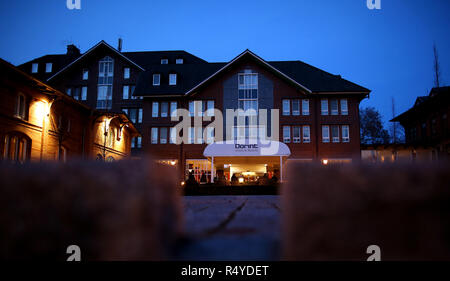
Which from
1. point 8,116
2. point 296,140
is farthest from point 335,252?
point 296,140

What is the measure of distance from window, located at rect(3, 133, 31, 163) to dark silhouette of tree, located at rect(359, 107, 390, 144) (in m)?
47.9

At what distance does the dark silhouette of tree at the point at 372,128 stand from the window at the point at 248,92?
28.3 m

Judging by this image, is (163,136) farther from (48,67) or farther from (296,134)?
(48,67)

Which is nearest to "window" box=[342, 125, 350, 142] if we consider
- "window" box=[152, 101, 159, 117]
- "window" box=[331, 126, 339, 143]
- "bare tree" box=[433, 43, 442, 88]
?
"window" box=[331, 126, 339, 143]

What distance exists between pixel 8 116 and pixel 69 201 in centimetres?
1525

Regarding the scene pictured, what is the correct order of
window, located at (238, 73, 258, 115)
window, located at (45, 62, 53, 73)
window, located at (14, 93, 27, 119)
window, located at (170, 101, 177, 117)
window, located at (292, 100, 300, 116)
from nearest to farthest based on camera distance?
window, located at (14, 93, 27, 119) < window, located at (292, 100, 300, 116) < window, located at (238, 73, 258, 115) < window, located at (170, 101, 177, 117) < window, located at (45, 62, 53, 73)

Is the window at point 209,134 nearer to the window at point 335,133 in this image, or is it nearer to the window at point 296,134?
the window at point 296,134

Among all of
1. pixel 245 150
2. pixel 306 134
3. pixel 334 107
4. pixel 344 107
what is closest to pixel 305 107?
pixel 306 134

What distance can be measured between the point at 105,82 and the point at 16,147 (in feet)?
81.0

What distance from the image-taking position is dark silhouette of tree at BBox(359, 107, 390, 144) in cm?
4850

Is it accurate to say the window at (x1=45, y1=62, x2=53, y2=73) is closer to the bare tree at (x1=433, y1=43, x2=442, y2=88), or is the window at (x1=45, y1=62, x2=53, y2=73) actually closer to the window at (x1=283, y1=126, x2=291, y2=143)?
the window at (x1=283, y1=126, x2=291, y2=143)

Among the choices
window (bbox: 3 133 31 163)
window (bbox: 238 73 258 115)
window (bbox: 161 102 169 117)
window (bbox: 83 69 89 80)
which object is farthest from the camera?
window (bbox: 83 69 89 80)

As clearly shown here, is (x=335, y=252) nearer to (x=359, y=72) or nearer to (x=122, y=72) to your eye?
(x=122, y=72)

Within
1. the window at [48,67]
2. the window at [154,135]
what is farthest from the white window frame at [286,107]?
the window at [48,67]
